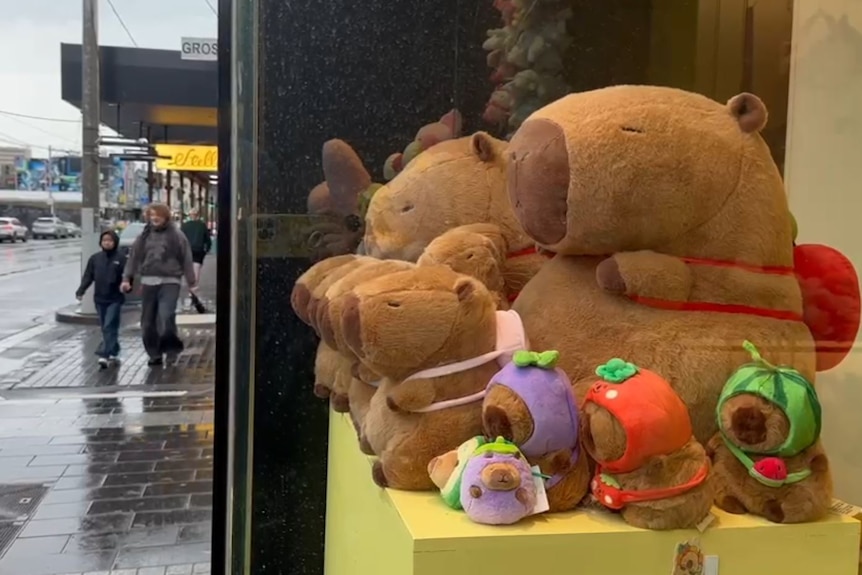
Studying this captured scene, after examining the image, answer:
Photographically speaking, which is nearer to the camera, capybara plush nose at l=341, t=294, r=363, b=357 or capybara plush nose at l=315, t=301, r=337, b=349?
capybara plush nose at l=341, t=294, r=363, b=357

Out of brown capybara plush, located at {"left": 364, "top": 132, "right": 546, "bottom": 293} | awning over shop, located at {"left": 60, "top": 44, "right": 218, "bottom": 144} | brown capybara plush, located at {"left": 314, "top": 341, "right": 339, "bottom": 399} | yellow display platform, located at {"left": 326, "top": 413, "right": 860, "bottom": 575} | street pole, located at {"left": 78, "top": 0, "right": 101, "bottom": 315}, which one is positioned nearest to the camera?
yellow display platform, located at {"left": 326, "top": 413, "right": 860, "bottom": 575}

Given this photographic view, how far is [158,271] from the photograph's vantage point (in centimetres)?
696

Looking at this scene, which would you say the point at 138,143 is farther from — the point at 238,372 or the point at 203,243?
the point at 238,372

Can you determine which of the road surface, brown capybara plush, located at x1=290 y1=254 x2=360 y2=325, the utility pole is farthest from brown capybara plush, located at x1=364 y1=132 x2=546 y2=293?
the utility pole

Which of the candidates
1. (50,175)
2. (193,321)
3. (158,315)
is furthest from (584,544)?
(50,175)

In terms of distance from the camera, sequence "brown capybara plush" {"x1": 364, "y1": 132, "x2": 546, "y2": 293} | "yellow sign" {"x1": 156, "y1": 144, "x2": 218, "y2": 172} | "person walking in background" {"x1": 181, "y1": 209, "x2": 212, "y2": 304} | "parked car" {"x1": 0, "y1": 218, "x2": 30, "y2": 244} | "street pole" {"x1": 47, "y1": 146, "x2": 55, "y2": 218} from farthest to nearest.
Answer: "parked car" {"x1": 0, "y1": 218, "x2": 30, "y2": 244}
"street pole" {"x1": 47, "y1": 146, "x2": 55, "y2": 218}
"yellow sign" {"x1": 156, "y1": 144, "x2": 218, "y2": 172}
"person walking in background" {"x1": 181, "y1": 209, "x2": 212, "y2": 304}
"brown capybara plush" {"x1": 364, "y1": 132, "x2": 546, "y2": 293}

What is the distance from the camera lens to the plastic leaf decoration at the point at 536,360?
1.13 meters

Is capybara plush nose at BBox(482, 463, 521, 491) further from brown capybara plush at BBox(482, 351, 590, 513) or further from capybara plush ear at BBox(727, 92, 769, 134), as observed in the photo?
capybara plush ear at BBox(727, 92, 769, 134)

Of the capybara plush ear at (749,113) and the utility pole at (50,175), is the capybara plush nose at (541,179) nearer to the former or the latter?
the capybara plush ear at (749,113)

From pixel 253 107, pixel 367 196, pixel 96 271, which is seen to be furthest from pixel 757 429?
pixel 96 271

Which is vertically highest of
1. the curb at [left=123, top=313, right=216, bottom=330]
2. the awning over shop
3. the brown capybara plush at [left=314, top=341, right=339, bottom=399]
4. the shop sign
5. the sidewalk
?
the shop sign

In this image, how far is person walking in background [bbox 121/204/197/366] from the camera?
22.8 ft

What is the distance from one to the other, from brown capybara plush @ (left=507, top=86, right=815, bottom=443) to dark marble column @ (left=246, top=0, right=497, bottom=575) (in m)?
0.84

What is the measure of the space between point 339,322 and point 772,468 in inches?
25.4
